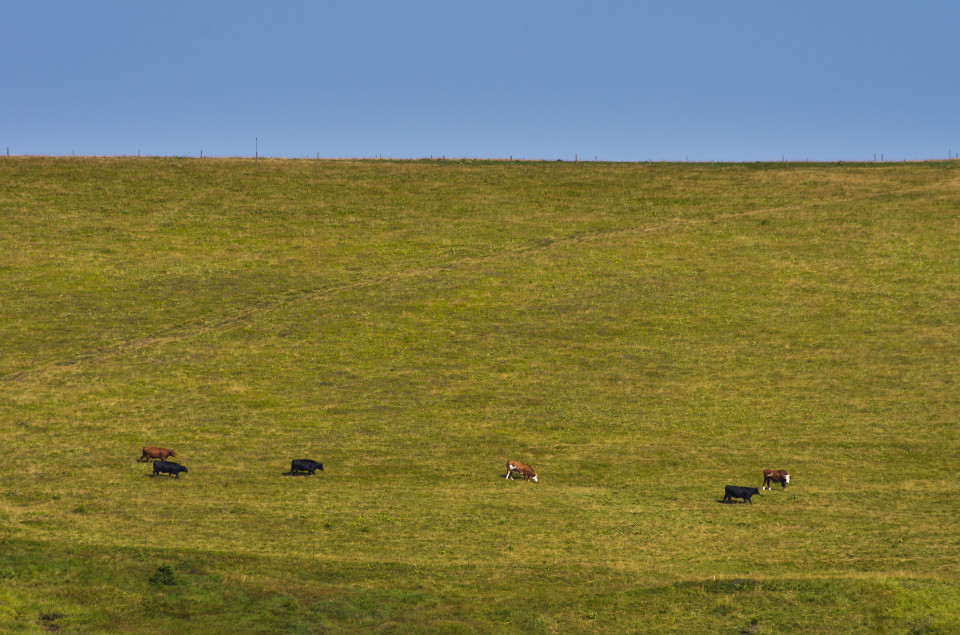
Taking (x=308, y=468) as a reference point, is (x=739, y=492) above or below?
below

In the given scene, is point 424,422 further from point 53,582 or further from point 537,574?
point 53,582

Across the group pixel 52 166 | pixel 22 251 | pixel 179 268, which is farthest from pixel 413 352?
pixel 52 166

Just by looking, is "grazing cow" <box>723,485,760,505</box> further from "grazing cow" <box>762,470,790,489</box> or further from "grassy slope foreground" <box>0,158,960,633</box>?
"grazing cow" <box>762,470,790,489</box>

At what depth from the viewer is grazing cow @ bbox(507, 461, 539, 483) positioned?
36844 millimetres

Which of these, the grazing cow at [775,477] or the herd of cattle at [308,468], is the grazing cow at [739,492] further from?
the grazing cow at [775,477]

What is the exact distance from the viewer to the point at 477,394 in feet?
153

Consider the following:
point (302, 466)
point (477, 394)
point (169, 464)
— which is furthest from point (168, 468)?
point (477, 394)

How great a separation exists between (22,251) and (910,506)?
5623 cm

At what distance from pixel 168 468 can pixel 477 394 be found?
15711mm

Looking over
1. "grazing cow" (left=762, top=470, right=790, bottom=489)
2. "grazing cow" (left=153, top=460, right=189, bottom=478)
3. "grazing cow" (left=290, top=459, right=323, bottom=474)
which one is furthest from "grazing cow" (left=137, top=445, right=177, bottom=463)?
"grazing cow" (left=762, top=470, right=790, bottom=489)

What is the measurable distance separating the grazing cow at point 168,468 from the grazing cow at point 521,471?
39.6ft

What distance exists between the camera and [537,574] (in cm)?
2686

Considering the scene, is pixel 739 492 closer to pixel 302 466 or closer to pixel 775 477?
pixel 775 477

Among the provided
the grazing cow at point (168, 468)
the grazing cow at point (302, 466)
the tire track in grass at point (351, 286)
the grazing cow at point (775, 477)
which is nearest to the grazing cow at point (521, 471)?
the grazing cow at point (302, 466)
